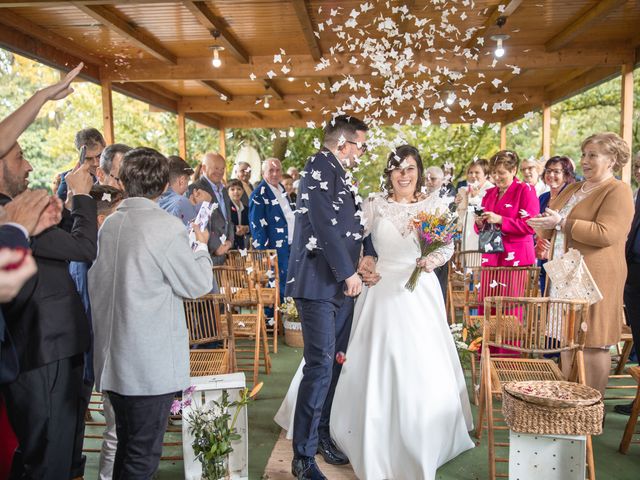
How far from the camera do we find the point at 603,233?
318 centimetres

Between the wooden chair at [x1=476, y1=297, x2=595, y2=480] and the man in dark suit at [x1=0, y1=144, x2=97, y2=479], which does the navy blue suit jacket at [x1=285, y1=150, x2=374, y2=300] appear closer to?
the wooden chair at [x1=476, y1=297, x2=595, y2=480]

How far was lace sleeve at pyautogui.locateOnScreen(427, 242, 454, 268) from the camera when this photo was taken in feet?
9.66

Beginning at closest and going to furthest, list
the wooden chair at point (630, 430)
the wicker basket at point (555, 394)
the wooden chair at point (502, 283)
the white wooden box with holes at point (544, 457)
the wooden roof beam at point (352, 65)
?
1. the wicker basket at point (555, 394)
2. the white wooden box with holes at point (544, 457)
3. the wooden chair at point (630, 430)
4. the wooden chair at point (502, 283)
5. the wooden roof beam at point (352, 65)

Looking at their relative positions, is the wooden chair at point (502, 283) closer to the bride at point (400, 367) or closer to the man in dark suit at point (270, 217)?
the bride at point (400, 367)

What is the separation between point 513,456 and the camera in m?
2.56

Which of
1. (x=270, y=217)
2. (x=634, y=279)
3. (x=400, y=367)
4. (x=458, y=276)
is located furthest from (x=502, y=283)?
(x=270, y=217)

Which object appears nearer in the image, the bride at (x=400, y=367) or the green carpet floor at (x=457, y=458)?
the bride at (x=400, y=367)

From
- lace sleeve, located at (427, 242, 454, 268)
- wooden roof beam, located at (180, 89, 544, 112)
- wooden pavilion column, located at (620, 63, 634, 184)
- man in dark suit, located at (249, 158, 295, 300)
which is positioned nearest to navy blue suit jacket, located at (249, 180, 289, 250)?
man in dark suit, located at (249, 158, 295, 300)

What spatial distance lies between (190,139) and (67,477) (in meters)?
18.5

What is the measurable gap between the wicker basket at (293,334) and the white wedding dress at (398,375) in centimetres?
257

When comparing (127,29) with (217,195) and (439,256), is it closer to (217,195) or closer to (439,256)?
(217,195)

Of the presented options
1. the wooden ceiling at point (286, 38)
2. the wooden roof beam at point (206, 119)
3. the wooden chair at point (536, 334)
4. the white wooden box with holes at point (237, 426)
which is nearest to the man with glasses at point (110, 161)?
the white wooden box with holes at point (237, 426)

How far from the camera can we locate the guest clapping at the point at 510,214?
14.9 ft

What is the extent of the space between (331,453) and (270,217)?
3750mm
